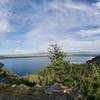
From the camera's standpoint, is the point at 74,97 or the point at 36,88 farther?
the point at 36,88

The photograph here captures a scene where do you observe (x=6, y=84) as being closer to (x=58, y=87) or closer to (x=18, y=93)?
(x=18, y=93)

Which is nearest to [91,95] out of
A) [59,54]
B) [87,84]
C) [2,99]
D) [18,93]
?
[87,84]

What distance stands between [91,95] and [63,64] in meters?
12.4

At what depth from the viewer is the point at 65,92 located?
2111 centimetres

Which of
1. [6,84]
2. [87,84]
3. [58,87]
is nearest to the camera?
[58,87]

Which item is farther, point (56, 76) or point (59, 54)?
point (59, 54)

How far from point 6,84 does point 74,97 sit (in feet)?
22.5

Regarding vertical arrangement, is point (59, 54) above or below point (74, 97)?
above

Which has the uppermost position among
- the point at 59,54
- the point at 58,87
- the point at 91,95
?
the point at 59,54

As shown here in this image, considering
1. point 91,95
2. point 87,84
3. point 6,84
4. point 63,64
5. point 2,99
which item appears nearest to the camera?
point 2,99

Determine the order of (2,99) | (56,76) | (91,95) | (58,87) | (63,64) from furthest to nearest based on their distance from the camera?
(63,64), (56,76), (91,95), (58,87), (2,99)

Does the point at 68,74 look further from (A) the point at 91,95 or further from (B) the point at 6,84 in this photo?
(B) the point at 6,84

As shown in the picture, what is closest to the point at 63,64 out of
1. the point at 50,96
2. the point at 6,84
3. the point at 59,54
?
the point at 59,54

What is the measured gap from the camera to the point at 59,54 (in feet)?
134
